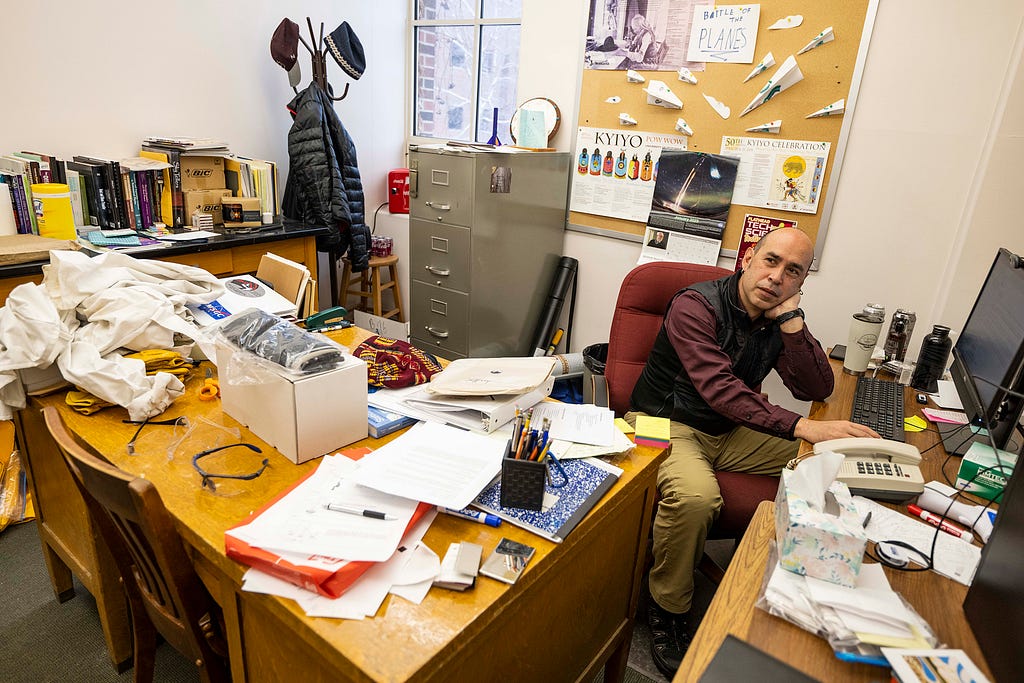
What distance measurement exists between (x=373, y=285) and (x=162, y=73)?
1.57 metres

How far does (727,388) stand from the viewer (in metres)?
1.86

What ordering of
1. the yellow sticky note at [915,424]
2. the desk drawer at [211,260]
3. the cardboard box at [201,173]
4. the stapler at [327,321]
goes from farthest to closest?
the cardboard box at [201,173], the desk drawer at [211,260], the stapler at [327,321], the yellow sticky note at [915,424]

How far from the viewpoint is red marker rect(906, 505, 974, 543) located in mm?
1174

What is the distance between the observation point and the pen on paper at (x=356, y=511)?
1.01 metres

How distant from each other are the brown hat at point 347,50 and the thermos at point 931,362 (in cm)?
318

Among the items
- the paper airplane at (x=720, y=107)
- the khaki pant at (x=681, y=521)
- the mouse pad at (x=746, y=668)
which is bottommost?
the khaki pant at (x=681, y=521)

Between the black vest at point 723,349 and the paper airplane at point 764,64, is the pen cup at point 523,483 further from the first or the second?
the paper airplane at point 764,64

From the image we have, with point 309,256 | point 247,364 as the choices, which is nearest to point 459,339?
point 309,256

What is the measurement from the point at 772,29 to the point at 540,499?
235cm

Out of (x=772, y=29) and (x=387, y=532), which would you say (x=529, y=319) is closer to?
(x=772, y=29)

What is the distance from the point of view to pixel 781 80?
2533 millimetres

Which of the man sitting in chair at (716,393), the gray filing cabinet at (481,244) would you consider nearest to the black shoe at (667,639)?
the man sitting in chair at (716,393)

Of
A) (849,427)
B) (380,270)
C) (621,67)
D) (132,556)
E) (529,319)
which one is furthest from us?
(380,270)

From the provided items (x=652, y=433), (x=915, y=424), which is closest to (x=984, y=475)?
(x=915, y=424)
